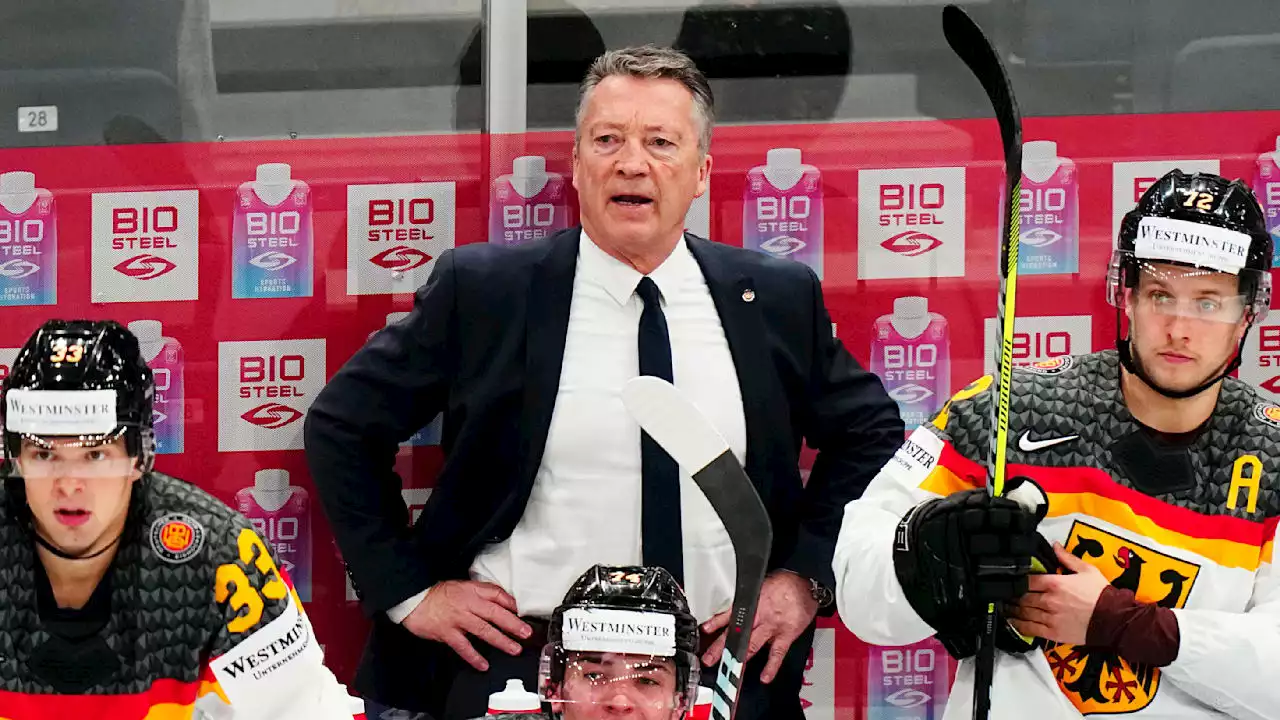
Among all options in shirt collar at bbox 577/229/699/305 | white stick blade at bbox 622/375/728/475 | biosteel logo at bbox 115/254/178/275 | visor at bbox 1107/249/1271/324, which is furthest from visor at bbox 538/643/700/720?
biosteel logo at bbox 115/254/178/275

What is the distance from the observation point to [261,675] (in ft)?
9.37

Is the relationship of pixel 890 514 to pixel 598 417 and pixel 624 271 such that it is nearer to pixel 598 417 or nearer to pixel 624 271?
pixel 598 417

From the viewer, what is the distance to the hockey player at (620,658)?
2791 millimetres

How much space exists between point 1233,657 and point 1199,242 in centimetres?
62

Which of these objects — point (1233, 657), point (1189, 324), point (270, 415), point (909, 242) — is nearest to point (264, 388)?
point (270, 415)

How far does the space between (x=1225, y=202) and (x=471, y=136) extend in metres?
1.42

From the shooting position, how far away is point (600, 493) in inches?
131

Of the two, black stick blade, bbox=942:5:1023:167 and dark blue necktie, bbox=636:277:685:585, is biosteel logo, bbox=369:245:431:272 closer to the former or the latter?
dark blue necktie, bbox=636:277:685:585

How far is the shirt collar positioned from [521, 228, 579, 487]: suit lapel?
3 centimetres

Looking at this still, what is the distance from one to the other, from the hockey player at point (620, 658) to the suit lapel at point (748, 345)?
544mm

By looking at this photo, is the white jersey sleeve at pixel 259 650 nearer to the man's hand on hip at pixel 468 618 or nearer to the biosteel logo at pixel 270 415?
the man's hand on hip at pixel 468 618

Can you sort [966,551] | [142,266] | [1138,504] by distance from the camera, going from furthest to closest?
[142,266]
[1138,504]
[966,551]

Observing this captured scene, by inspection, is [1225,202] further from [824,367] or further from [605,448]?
[605,448]

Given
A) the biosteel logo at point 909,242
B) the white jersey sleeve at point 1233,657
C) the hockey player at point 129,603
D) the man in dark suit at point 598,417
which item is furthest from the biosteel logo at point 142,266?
the white jersey sleeve at point 1233,657
